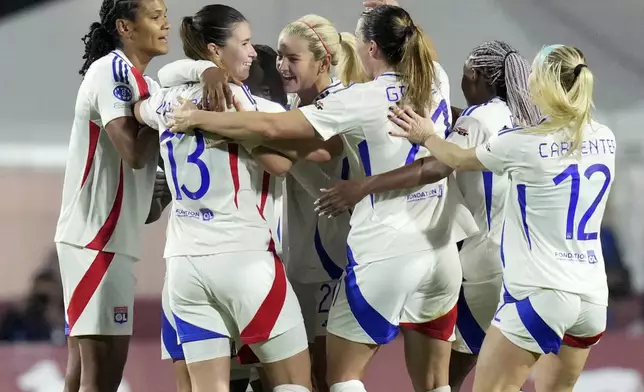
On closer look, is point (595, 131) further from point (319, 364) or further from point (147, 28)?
point (147, 28)

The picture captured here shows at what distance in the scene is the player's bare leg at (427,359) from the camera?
287 cm

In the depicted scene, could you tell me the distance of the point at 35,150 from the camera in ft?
15.1

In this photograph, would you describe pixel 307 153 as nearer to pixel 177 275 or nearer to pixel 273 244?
pixel 273 244

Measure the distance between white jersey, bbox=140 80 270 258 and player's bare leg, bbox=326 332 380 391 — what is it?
0.39 metres

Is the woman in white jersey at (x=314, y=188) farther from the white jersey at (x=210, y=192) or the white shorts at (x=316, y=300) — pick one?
the white jersey at (x=210, y=192)

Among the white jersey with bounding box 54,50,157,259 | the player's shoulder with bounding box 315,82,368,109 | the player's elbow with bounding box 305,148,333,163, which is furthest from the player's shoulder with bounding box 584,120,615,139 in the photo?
the white jersey with bounding box 54,50,157,259

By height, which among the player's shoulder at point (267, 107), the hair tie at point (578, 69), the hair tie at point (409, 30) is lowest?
the player's shoulder at point (267, 107)

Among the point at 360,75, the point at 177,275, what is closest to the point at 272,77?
the point at 360,75

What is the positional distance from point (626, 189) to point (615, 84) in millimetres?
529

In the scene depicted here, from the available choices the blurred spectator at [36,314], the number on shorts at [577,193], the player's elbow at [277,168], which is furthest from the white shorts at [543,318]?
the blurred spectator at [36,314]

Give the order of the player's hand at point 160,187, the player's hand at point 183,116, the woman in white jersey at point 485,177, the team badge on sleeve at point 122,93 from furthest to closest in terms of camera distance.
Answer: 1. the player's hand at point 160,187
2. the woman in white jersey at point 485,177
3. the team badge on sleeve at point 122,93
4. the player's hand at point 183,116

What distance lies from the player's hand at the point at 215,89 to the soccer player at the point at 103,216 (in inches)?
15.6

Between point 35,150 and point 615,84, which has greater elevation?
point 615,84

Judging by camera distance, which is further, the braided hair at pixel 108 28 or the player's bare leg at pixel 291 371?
the braided hair at pixel 108 28
